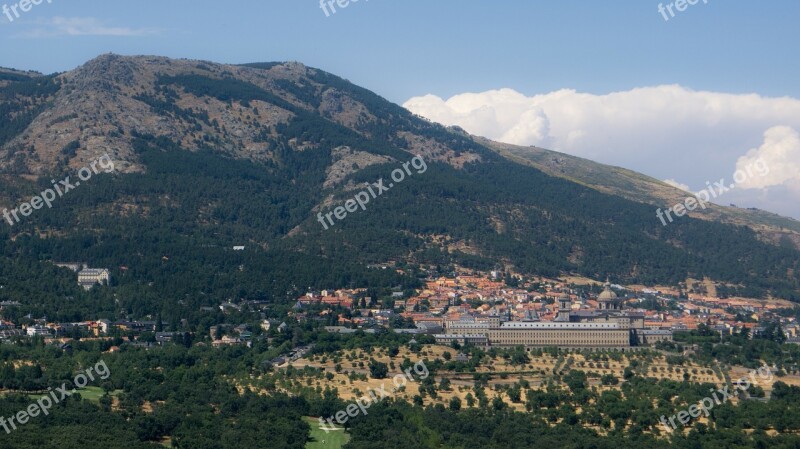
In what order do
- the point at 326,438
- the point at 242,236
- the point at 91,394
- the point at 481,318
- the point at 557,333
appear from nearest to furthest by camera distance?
the point at 326,438, the point at 91,394, the point at 557,333, the point at 481,318, the point at 242,236

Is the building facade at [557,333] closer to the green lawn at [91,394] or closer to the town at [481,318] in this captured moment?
the town at [481,318]

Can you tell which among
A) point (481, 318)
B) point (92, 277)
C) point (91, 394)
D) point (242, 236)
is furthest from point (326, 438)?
point (242, 236)

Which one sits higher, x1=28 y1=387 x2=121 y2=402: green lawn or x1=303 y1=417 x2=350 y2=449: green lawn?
x1=303 y1=417 x2=350 y2=449: green lawn

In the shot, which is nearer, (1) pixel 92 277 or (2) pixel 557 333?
(2) pixel 557 333

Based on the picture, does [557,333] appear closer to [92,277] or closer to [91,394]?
[92,277]

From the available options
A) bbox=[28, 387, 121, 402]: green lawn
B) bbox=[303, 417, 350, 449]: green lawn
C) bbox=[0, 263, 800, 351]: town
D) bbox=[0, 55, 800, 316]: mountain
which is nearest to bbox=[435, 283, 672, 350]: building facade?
bbox=[0, 263, 800, 351]: town

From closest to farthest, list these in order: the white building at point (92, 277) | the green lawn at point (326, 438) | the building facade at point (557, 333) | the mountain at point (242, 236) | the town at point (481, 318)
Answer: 1. the green lawn at point (326, 438)
2. the town at point (481, 318)
3. the building facade at point (557, 333)
4. the white building at point (92, 277)
5. the mountain at point (242, 236)

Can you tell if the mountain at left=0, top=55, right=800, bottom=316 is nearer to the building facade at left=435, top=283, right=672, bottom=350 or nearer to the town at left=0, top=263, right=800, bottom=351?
the town at left=0, top=263, right=800, bottom=351

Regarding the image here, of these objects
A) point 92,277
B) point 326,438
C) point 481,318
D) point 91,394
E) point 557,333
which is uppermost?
point 481,318

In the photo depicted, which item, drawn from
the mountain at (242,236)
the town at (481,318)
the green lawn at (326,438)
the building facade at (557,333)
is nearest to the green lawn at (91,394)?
the green lawn at (326,438)
